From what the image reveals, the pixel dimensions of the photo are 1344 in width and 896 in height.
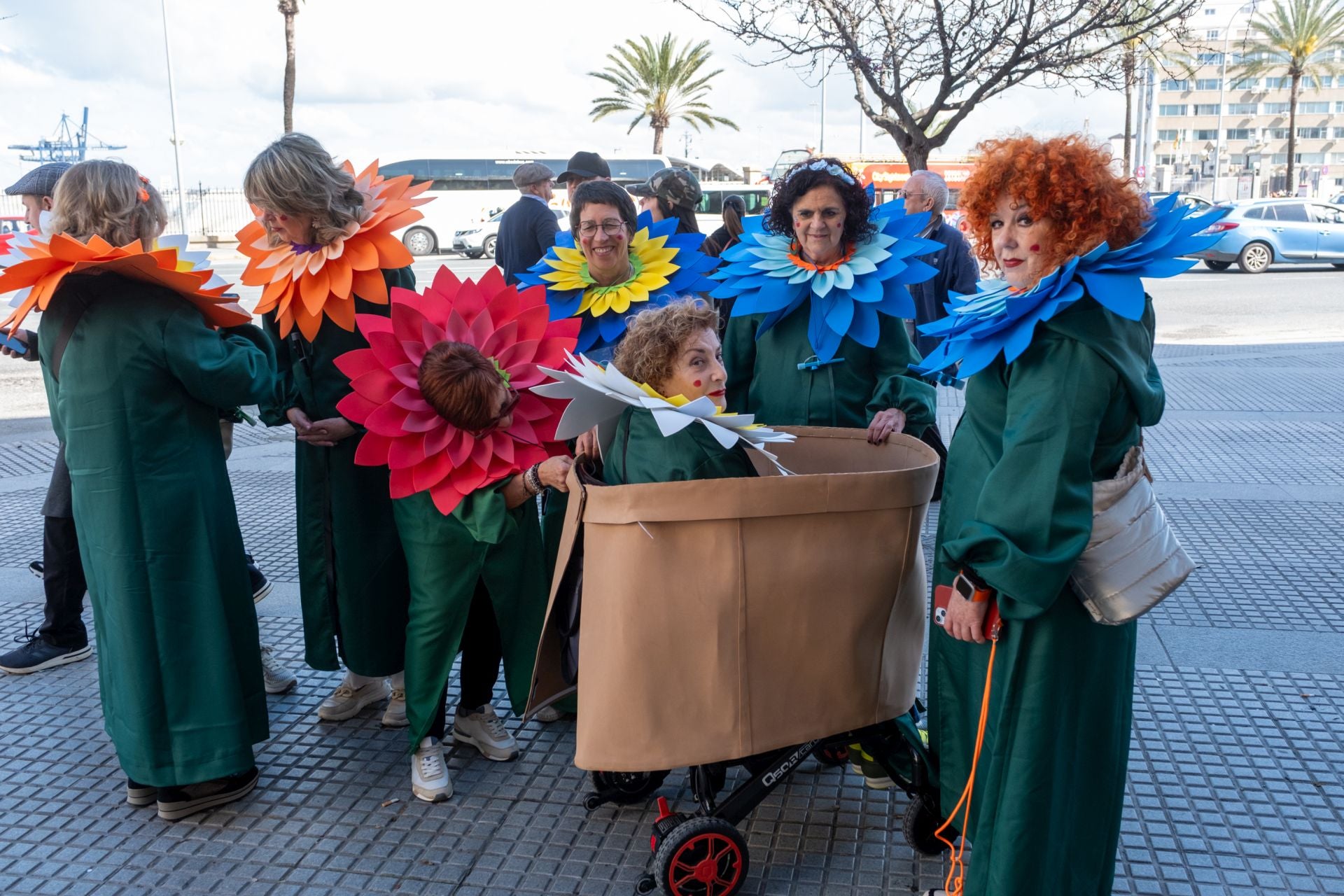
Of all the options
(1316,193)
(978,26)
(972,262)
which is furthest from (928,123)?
(1316,193)

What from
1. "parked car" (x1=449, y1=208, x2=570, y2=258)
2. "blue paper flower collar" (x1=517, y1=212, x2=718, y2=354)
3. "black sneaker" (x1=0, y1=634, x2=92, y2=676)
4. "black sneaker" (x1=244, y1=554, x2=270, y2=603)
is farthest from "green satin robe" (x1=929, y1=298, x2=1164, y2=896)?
"parked car" (x1=449, y1=208, x2=570, y2=258)

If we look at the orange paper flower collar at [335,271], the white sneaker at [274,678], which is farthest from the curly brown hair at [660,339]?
the white sneaker at [274,678]

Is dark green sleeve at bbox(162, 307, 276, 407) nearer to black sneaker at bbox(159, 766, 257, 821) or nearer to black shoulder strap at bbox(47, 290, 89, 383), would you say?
black shoulder strap at bbox(47, 290, 89, 383)

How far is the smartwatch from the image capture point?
216 cm

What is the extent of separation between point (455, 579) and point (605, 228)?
125 cm

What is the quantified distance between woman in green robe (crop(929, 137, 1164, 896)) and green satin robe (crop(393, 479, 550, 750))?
1350mm

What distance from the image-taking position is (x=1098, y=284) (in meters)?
2.06

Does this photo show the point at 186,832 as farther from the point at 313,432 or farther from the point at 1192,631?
the point at 1192,631

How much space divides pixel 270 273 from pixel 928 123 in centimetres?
677

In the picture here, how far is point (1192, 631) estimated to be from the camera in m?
4.23

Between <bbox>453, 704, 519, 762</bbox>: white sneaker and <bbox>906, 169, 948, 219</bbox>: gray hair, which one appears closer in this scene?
<bbox>453, 704, 519, 762</bbox>: white sneaker

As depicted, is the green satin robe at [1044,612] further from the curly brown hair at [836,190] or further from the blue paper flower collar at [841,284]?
the curly brown hair at [836,190]

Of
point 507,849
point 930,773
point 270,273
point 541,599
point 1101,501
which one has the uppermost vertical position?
point 270,273

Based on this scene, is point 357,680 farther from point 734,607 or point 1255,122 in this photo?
point 1255,122
